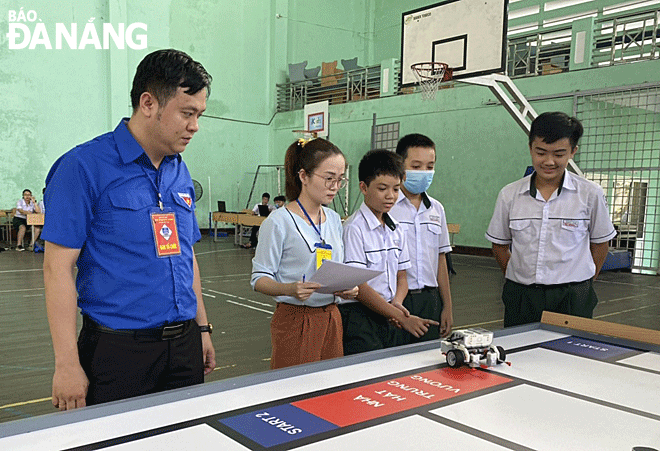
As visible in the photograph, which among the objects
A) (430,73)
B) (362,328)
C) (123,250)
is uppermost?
(430,73)

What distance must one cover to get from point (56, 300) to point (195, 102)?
0.57 metres

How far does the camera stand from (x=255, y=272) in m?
1.92

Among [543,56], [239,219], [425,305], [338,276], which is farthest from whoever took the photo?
[239,219]

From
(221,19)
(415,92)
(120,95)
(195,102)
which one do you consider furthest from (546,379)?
(221,19)

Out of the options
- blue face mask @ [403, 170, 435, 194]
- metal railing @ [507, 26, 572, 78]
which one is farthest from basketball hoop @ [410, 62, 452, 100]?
blue face mask @ [403, 170, 435, 194]

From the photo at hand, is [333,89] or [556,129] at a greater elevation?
[333,89]

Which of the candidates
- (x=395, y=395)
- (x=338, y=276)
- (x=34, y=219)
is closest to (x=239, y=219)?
(x=34, y=219)

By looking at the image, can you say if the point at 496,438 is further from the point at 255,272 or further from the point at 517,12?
the point at 517,12

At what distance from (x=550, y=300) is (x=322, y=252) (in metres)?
0.91

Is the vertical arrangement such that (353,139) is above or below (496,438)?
above

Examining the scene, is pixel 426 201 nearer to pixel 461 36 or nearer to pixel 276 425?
pixel 276 425

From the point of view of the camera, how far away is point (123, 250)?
1.36 meters

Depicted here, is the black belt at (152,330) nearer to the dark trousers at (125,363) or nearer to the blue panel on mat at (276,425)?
the dark trousers at (125,363)

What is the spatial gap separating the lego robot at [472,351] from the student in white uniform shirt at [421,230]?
3.06 ft
